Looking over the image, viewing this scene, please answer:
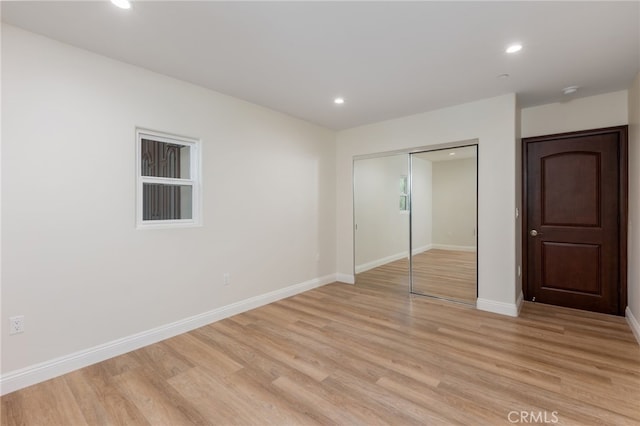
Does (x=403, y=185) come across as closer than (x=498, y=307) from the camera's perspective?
No

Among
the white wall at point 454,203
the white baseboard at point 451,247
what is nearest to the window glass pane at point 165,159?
the white wall at point 454,203

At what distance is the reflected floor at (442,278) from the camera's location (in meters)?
3.96

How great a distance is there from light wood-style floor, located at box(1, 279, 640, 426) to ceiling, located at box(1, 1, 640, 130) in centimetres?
256

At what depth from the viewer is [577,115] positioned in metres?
3.58

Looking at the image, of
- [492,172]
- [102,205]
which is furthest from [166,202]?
[492,172]

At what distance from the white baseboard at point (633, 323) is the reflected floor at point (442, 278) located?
144cm

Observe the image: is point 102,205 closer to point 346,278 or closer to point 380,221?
point 346,278

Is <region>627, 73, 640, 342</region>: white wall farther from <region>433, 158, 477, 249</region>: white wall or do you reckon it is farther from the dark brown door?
<region>433, 158, 477, 249</region>: white wall

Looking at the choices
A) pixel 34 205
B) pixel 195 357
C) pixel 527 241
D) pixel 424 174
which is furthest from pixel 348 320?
pixel 34 205

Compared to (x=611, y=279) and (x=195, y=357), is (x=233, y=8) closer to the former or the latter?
(x=195, y=357)

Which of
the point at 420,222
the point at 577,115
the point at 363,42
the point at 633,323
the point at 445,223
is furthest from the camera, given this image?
the point at 420,222

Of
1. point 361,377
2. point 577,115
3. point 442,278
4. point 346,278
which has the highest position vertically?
point 577,115

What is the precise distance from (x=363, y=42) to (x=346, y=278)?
363cm

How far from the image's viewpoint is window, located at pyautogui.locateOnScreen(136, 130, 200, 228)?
2809mm
